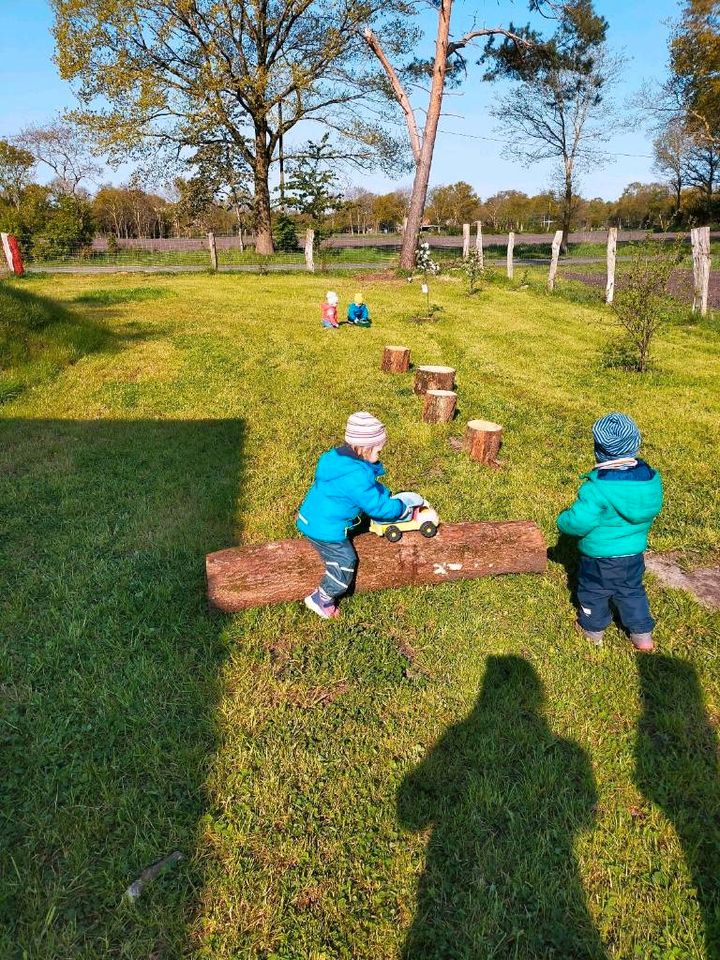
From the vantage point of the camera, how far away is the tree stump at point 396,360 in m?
9.65

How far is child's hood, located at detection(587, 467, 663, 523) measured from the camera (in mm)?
3305

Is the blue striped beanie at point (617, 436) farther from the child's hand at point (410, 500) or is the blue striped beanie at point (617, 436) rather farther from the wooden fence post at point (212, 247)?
the wooden fence post at point (212, 247)

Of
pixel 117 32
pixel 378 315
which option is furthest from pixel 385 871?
pixel 117 32

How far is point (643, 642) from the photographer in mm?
3637

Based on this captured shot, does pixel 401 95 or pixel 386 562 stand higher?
pixel 401 95

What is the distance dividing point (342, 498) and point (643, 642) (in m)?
2.26

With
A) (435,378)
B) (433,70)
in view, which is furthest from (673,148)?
(435,378)

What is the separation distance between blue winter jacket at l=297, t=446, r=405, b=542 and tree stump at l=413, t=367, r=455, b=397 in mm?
4936

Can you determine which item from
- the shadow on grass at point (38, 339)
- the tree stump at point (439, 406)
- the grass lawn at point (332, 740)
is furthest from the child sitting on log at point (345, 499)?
the shadow on grass at point (38, 339)

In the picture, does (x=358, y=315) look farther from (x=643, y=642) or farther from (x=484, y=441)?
(x=643, y=642)

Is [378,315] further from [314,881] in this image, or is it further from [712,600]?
[314,881]

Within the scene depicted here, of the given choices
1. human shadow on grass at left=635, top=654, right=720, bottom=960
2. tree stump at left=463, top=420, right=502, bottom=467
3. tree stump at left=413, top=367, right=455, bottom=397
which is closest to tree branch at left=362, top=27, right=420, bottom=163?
tree stump at left=413, top=367, right=455, bottom=397

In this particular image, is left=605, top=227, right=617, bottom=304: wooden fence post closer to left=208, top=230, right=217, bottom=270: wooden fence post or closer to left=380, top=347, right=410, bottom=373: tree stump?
left=380, top=347, right=410, bottom=373: tree stump

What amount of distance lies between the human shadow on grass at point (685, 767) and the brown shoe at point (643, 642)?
0.07 m
